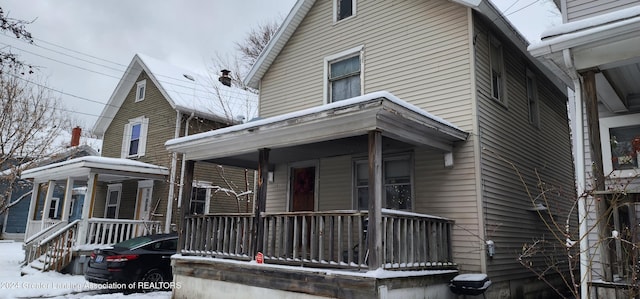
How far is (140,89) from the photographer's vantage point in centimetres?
1808

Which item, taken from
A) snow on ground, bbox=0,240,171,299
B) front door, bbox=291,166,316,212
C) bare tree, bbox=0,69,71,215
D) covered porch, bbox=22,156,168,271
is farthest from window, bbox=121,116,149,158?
front door, bbox=291,166,316,212

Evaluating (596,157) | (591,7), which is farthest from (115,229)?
(591,7)

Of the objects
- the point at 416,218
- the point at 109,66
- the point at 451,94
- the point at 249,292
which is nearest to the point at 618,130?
the point at 451,94

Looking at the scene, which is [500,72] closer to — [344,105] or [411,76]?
[411,76]

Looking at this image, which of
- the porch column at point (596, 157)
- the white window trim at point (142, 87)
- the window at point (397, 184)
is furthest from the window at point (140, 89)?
the porch column at point (596, 157)

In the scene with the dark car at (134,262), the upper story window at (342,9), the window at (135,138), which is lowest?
the dark car at (134,262)

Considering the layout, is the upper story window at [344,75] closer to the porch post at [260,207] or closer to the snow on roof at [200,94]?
the porch post at [260,207]

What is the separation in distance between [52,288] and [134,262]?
2434 millimetres

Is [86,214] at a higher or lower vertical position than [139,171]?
lower

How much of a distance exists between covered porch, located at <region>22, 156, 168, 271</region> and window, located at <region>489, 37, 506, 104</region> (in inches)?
427

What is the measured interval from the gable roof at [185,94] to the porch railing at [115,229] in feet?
13.4

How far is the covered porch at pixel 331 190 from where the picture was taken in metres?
6.53

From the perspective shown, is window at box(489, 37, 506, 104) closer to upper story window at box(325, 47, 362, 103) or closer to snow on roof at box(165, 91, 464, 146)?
snow on roof at box(165, 91, 464, 146)

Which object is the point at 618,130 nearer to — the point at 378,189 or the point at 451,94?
the point at 451,94
